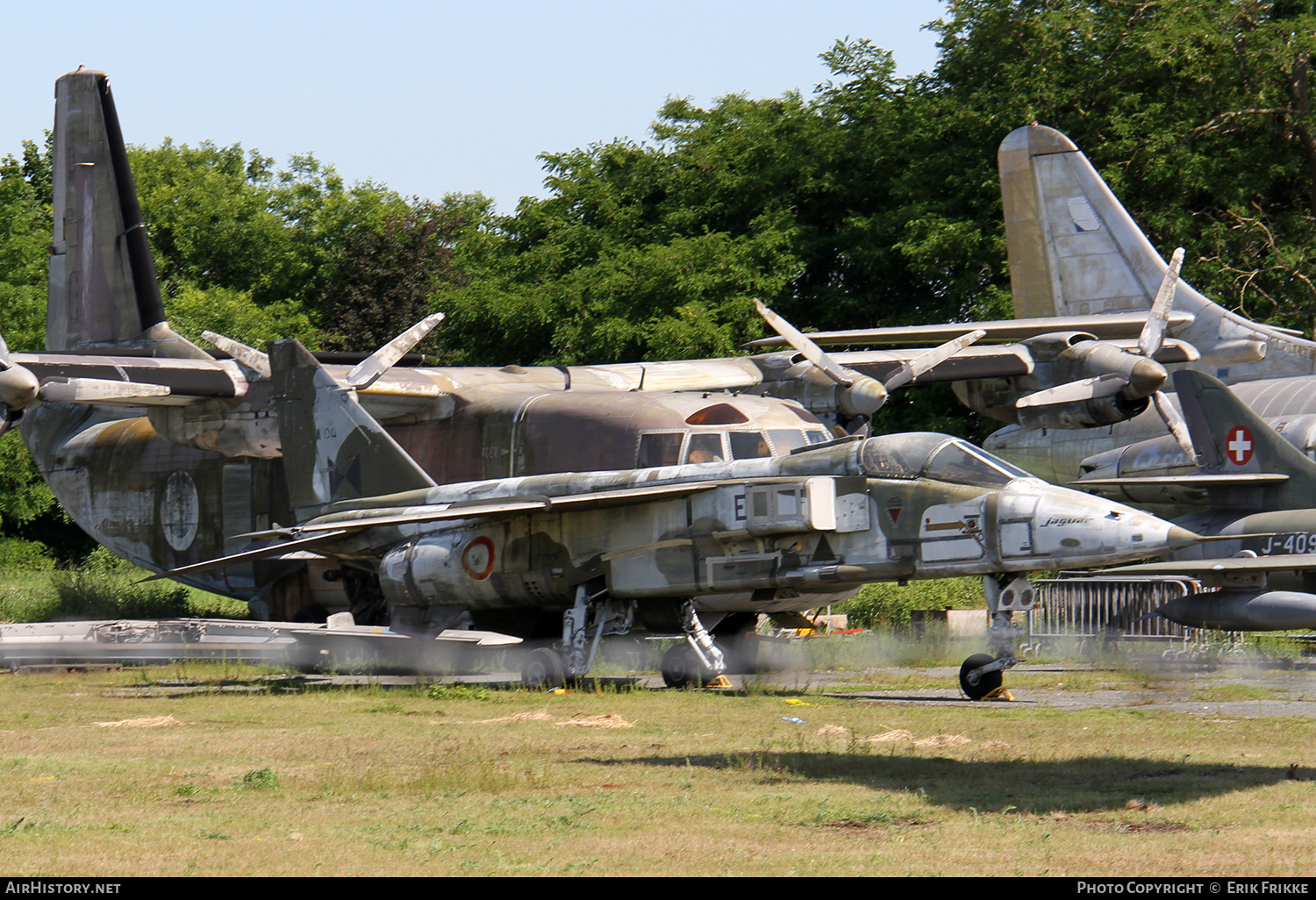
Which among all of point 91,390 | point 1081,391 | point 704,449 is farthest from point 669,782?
point 1081,391

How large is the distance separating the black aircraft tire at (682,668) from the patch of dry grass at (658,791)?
1418 millimetres

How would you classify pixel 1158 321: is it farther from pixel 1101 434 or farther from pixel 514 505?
pixel 514 505

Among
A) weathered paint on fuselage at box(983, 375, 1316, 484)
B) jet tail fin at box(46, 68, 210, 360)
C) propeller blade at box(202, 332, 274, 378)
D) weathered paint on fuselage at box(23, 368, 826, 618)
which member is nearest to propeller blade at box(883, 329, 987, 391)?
weathered paint on fuselage at box(983, 375, 1316, 484)

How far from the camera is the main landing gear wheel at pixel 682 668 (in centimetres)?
1664

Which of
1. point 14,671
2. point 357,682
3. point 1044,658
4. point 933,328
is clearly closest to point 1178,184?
point 933,328

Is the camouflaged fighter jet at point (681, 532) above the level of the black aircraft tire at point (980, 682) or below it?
above

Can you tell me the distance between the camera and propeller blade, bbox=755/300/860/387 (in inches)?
806

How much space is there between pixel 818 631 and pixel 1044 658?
3.59m

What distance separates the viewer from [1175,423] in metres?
22.0

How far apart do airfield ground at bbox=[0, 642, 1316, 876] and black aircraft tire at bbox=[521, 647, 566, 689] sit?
1.92ft

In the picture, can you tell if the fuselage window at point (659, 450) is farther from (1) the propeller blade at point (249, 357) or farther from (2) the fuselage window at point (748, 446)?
(1) the propeller blade at point (249, 357)

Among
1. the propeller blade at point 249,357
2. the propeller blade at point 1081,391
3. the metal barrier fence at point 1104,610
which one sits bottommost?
the metal barrier fence at point 1104,610

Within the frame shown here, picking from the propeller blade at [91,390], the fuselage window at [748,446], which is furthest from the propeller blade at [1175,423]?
the propeller blade at [91,390]

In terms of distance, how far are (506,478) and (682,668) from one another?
4198mm
